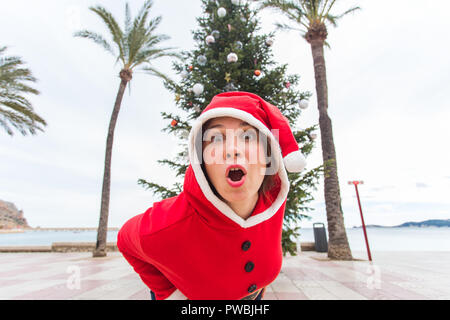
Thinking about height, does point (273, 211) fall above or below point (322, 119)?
below

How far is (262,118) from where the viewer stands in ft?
4.00

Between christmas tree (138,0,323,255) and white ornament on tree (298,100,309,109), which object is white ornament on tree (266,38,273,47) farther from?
white ornament on tree (298,100,309,109)

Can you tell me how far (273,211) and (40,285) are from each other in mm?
4982

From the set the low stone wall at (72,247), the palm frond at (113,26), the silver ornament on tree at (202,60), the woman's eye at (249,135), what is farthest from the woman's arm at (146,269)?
the palm frond at (113,26)

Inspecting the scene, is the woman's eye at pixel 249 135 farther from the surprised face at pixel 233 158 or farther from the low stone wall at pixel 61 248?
the low stone wall at pixel 61 248

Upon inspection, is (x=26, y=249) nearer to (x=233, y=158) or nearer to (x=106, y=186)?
(x=106, y=186)

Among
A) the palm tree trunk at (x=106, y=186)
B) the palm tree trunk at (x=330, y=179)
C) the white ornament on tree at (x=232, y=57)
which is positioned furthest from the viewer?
the palm tree trunk at (x=106, y=186)

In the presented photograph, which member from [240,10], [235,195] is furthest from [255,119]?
[240,10]

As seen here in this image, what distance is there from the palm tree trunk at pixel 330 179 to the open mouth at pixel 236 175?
575 cm

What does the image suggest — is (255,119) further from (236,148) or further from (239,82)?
(239,82)

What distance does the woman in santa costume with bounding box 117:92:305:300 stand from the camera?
103 cm

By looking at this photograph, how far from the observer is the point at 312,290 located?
3561 mm

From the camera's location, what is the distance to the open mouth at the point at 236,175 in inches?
38.0

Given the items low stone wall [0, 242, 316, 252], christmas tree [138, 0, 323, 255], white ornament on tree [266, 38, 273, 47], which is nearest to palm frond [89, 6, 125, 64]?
christmas tree [138, 0, 323, 255]
